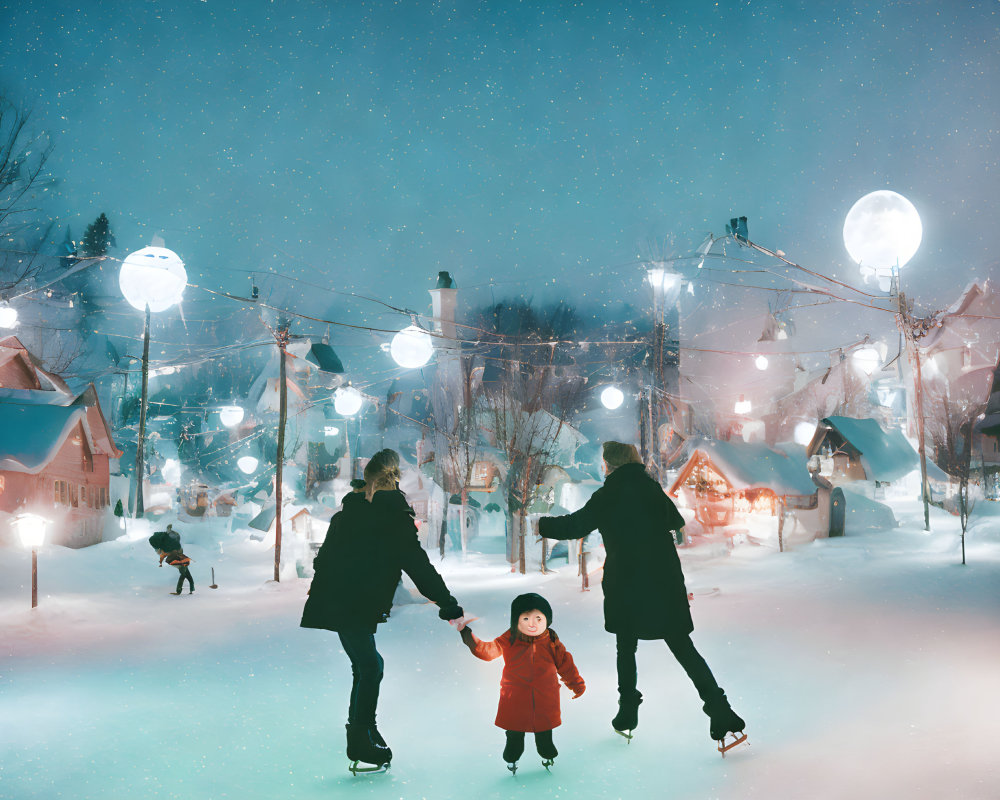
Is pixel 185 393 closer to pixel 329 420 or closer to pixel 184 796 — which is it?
pixel 329 420

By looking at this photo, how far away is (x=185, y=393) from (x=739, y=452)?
3646 centimetres

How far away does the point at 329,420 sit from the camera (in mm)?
40031

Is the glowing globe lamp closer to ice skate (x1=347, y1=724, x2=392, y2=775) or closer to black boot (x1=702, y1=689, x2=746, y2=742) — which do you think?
black boot (x1=702, y1=689, x2=746, y2=742)

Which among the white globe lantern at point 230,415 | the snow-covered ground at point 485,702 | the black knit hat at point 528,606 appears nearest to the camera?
the snow-covered ground at point 485,702

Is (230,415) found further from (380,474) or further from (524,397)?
(380,474)

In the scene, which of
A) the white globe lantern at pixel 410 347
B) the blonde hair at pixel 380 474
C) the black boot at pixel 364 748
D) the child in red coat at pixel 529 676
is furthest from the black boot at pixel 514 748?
the white globe lantern at pixel 410 347

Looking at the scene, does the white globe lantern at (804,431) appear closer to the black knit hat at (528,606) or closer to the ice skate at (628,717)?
the ice skate at (628,717)

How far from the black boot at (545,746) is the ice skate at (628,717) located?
706 millimetres

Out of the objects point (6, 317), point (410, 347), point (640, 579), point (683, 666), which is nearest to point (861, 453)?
point (410, 347)

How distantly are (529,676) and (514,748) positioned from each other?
18.3 inches

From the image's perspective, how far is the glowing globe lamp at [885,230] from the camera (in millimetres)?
7574

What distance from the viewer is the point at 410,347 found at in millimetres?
12570

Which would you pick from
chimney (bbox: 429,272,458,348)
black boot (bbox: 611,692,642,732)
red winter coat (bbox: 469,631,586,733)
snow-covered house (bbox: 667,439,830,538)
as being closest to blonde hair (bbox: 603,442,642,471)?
red winter coat (bbox: 469,631,586,733)

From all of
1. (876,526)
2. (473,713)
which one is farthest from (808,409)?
(473,713)
